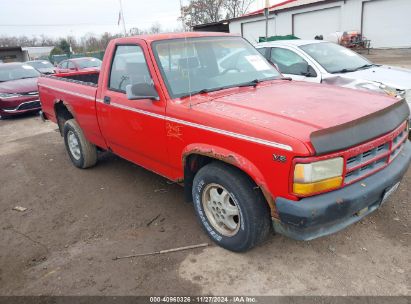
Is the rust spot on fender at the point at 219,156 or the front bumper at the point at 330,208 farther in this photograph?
the rust spot on fender at the point at 219,156

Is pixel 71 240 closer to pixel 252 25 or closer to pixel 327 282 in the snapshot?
pixel 327 282

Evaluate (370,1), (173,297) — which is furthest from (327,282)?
(370,1)

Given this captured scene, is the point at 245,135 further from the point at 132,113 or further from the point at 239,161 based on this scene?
the point at 132,113

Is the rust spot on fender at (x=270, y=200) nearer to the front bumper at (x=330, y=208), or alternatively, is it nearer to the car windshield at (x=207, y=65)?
the front bumper at (x=330, y=208)

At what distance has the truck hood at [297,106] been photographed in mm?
2593

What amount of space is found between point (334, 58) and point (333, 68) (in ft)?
1.40

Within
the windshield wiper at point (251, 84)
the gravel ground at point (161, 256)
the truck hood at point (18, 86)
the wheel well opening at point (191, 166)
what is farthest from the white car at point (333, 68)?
the truck hood at point (18, 86)

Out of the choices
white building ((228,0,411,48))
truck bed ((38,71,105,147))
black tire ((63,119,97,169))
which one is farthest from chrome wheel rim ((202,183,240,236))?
white building ((228,0,411,48))

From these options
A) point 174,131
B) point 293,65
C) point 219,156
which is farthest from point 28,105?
point 219,156

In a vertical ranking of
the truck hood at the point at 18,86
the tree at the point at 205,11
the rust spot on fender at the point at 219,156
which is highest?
the tree at the point at 205,11

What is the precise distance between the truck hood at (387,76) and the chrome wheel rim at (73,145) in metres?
4.48

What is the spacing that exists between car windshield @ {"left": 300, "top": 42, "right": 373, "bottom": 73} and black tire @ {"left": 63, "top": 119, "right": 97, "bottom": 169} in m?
4.17

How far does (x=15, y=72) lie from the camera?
11.3m

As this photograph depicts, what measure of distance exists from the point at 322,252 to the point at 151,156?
6.31ft
